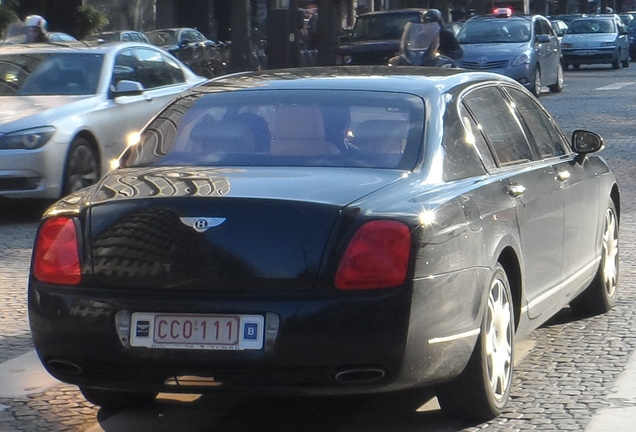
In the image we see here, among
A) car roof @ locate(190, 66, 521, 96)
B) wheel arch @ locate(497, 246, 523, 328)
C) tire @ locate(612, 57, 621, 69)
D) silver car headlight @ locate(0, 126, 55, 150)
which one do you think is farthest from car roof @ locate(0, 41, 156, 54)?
tire @ locate(612, 57, 621, 69)

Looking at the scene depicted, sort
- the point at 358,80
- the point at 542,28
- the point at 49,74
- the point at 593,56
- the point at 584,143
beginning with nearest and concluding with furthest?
1. the point at 358,80
2. the point at 584,143
3. the point at 49,74
4. the point at 542,28
5. the point at 593,56

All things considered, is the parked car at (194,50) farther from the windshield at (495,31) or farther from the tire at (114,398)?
the tire at (114,398)

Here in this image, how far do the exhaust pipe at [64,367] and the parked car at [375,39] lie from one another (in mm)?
22704

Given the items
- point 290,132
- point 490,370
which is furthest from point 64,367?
point 490,370

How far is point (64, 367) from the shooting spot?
516cm

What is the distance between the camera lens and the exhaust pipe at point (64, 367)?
5.11m

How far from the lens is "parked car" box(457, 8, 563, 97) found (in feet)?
84.1

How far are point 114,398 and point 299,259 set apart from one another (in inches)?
49.6

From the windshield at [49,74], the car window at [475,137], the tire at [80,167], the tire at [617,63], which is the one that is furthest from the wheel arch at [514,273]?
the tire at [617,63]

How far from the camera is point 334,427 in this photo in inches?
218

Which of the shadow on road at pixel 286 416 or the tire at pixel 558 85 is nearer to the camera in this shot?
the shadow on road at pixel 286 416

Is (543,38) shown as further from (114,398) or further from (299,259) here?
(299,259)

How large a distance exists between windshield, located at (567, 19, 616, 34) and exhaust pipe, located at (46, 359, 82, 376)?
3774cm

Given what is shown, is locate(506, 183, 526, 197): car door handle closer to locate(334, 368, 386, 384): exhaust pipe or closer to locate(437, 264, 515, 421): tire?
locate(437, 264, 515, 421): tire
